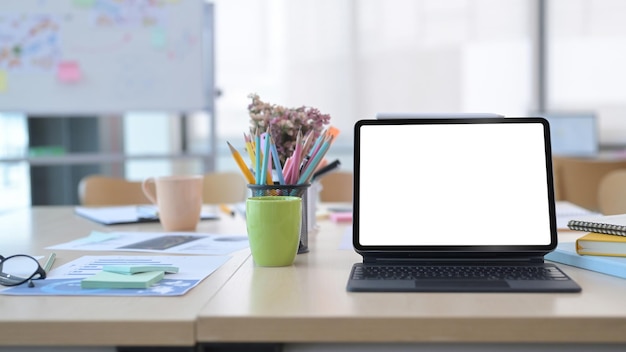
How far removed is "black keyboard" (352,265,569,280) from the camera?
Answer: 2.90 ft

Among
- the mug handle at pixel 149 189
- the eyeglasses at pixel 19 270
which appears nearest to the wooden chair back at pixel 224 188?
the mug handle at pixel 149 189

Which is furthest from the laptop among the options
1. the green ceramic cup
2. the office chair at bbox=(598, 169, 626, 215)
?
the office chair at bbox=(598, 169, 626, 215)

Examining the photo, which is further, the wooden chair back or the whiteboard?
the whiteboard

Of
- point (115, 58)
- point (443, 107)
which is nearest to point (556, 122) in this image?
point (443, 107)

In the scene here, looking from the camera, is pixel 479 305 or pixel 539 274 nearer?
pixel 479 305

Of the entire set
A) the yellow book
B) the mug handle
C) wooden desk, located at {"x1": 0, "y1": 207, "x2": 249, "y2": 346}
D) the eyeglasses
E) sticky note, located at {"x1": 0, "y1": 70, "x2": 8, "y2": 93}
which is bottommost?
wooden desk, located at {"x1": 0, "y1": 207, "x2": 249, "y2": 346}

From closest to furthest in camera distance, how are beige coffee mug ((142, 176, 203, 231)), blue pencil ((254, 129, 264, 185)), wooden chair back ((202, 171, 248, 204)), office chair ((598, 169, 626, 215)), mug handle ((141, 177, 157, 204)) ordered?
blue pencil ((254, 129, 264, 185)) < beige coffee mug ((142, 176, 203, 231)) < mug handle ((141, 177, 157, 204)) < office chair ((598, 169, 626, 215)) < wooden chair back ((202, 171, 248, 204))

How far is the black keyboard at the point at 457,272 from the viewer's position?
885mm

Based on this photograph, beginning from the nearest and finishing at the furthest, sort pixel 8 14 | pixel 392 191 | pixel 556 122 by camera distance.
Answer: pixel 392 191
pixel 8 14
pixel 556 122

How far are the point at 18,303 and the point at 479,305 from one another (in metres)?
0.56

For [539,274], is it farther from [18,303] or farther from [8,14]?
[8,14]

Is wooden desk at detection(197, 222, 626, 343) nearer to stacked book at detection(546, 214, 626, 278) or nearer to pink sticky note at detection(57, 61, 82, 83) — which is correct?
stacked book at detection(546, 214, 626, 278)

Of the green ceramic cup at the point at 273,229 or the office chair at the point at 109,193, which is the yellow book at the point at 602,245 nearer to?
the green ceramic cup at the point at 273,229

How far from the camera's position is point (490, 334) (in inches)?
28.3
